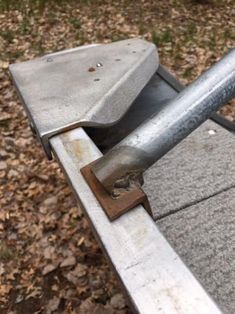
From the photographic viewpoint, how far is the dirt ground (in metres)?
2.78

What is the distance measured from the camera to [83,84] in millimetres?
2057

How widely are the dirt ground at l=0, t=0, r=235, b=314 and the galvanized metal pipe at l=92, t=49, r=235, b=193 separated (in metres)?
1.56

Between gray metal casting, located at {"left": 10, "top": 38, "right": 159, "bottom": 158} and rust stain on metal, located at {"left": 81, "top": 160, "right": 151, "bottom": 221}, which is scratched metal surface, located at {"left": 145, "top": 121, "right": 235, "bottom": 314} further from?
rust stain on metal, located at {"left": 81, "top": 160, "right": 151, "bottom": 221}

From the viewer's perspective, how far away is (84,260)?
2.93m

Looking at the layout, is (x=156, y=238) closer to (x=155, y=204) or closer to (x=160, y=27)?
(x=155, y=204)

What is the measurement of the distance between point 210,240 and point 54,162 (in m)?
2.21

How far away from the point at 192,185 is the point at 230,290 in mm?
589

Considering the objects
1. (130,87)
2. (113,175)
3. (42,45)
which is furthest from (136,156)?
(42,45)

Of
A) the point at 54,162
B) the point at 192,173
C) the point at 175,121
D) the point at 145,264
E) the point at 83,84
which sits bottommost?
the point at 54,162

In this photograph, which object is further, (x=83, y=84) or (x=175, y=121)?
(x=83, y=84)

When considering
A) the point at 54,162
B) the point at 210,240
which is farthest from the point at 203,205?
the point at 54,162

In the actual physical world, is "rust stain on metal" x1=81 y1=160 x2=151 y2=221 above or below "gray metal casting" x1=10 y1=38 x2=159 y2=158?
above

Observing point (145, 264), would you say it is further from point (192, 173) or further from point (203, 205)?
point (192, 173)

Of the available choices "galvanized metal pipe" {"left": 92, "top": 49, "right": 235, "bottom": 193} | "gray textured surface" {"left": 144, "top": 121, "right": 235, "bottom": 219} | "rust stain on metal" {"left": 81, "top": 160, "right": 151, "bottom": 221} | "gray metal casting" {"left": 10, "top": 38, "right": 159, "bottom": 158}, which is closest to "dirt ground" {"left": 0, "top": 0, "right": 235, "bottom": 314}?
"gray textured surface" {"left": 144, "top": 121, "right": 235, "bottom": 219}
